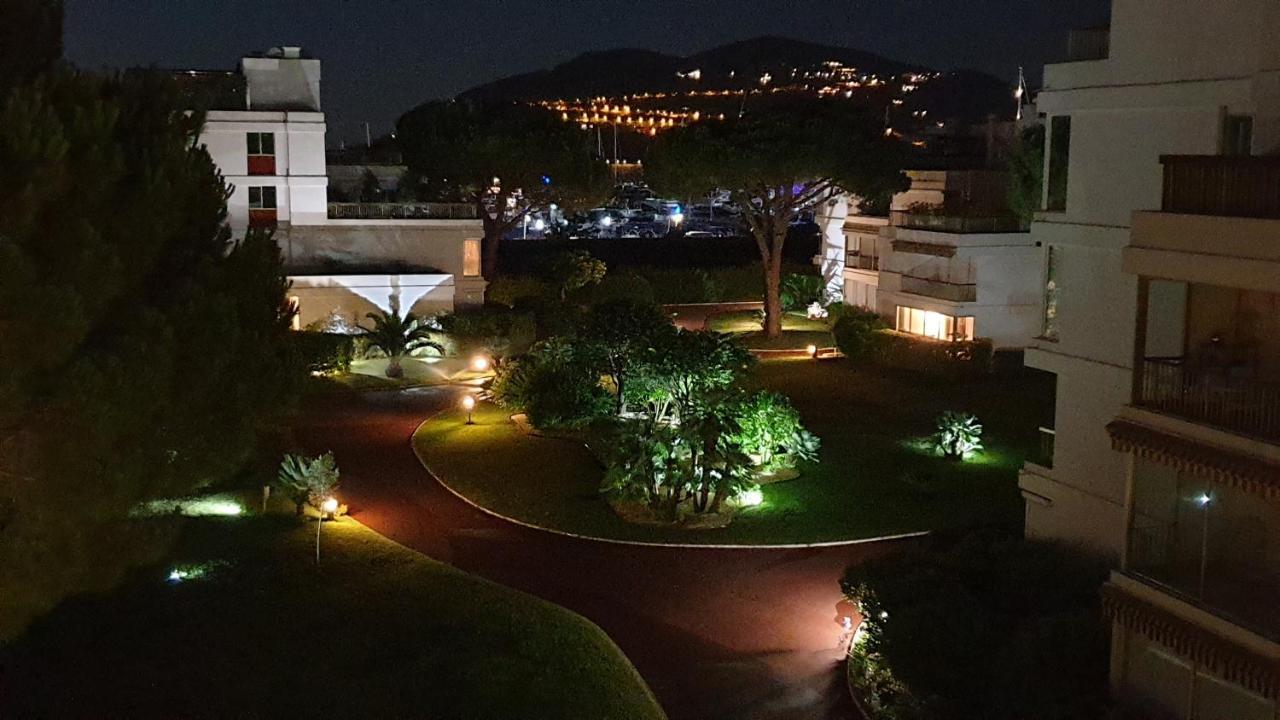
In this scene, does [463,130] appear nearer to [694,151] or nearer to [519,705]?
[694,151]

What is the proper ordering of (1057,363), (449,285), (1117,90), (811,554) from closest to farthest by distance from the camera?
(1117,90)
(1057,363)
(811,554)
(449,285)

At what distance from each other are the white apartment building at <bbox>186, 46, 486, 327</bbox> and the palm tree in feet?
10.4

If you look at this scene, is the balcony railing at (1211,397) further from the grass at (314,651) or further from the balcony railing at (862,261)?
the balcony railing at (862,261)

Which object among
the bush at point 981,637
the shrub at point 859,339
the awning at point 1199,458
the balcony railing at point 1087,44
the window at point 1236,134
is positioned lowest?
the bush at point 981,637

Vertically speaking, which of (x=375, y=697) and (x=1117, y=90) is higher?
(x=1117, y=90)

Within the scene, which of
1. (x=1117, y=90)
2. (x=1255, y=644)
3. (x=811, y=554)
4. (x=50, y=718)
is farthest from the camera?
(x=811, y=554)

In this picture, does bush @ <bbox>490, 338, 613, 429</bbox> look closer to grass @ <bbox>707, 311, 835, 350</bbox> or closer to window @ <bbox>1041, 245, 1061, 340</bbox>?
grass @ <bbox>707, 311, 835, 350</bbox>

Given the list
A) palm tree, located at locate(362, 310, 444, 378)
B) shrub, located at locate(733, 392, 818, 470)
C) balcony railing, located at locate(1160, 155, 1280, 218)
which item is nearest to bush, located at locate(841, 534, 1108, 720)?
balcony railing, located at locate(1160, 155, 1280, 218)

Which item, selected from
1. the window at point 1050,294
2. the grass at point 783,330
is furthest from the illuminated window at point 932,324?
the window at point 1050,294

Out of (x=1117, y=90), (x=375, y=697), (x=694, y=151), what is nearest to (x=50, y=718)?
(x=375, y=697)

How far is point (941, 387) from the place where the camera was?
36500 millimetres

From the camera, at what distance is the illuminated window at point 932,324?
42.3m

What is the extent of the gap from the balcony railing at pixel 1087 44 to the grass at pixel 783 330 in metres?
22.2

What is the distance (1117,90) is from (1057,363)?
3.98 m
